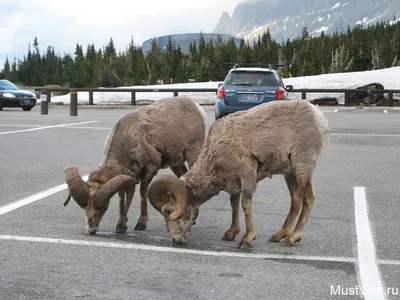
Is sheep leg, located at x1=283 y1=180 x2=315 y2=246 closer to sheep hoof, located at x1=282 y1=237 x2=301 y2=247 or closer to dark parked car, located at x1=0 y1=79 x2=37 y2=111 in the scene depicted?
sheep hoof, located at x1=282 y1=237 x2=301 y2=247

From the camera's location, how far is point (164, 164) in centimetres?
807

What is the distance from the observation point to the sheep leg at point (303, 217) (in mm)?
6887

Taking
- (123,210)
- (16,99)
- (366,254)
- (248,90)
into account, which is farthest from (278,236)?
(16,99)

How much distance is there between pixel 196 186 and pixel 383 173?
595 cm

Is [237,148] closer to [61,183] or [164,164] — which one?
[164,164]

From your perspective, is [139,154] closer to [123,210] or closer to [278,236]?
[123,210]

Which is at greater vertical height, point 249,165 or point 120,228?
point 249,165

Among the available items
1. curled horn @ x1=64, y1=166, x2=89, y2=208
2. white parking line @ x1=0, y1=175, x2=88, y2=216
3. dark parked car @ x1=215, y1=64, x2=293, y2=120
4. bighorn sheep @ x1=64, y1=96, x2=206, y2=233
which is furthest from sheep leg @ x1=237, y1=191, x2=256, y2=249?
dark parked car @ x1=215, y1=64, x2=293, y2=120

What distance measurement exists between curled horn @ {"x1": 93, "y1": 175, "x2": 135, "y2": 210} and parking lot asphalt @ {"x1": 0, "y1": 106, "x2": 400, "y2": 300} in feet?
1.28

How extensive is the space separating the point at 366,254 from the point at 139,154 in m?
2.62

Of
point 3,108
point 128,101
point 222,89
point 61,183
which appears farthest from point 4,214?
point 128,101

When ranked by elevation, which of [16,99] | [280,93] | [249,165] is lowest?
[16,99]

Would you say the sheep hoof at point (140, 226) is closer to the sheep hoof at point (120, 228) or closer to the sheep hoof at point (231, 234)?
the sheep hoof at point (120, 228)

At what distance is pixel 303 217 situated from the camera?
23.4 feet
